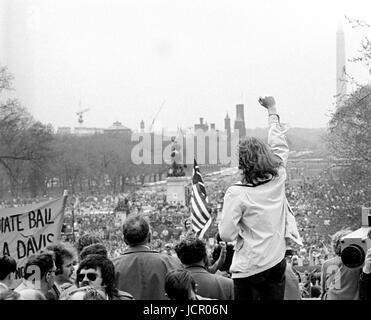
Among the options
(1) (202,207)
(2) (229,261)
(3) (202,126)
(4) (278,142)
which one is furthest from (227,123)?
(4) (278,142)

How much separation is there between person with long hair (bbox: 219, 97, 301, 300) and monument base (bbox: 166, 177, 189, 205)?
52948mm

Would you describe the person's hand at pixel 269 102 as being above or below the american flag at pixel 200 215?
above

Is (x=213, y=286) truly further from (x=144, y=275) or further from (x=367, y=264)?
(x=367, y=264)

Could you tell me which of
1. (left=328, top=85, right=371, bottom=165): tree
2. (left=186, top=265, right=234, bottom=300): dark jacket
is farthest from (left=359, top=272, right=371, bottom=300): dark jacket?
(left=328, top=85, right=371, bottom=165): tree

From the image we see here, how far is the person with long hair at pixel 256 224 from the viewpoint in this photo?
482cm

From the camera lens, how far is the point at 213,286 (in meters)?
5.42

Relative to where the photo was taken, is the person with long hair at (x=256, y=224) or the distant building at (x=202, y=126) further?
the distant building at (x=202, y=126)

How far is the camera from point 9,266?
550 cm

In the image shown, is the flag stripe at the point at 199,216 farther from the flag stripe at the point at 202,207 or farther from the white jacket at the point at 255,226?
the white jacket at the point at 255,226

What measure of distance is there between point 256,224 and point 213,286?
0.72 metres

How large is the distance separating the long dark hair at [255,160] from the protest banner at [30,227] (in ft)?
11.7

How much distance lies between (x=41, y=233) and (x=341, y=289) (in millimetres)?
3934

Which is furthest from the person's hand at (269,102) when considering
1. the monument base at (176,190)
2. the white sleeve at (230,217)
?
the monument base at (176,190)

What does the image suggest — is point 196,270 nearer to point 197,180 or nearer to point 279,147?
point 279,147
